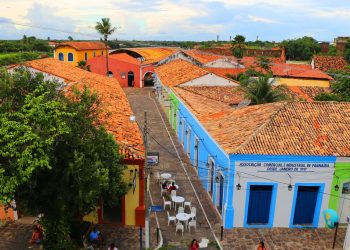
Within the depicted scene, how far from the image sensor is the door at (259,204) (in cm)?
1523

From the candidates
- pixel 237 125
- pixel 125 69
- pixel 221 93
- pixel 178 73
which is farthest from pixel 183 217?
pixel 125 69

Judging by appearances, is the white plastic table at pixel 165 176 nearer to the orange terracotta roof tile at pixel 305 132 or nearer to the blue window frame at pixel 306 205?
the orange terracotta roof tile at pixel 305 132

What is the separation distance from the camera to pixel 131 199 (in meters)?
15.2

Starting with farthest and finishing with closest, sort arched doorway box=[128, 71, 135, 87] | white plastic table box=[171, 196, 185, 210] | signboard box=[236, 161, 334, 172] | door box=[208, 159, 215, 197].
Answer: arched doorway box=[128, 71, 135, 87], door box=[208, 159, 215, 197], white plastic table box=[171, 196, 185, 210], signboard box=[236, 161, 334, 172]

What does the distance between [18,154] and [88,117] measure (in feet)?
9.89

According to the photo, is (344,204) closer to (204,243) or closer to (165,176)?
(204,243)

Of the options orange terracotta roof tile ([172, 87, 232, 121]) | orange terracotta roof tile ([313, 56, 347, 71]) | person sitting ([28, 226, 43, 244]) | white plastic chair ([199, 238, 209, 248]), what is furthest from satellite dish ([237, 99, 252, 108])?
orange terracotta roof tile ([313, 56, 347, 71])

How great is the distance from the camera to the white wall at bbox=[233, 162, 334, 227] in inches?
586

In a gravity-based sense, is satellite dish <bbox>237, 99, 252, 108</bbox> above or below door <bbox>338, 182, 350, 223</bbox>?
above

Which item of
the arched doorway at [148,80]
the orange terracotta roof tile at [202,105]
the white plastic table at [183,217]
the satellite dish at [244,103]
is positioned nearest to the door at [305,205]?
the white plastic table at [183,217]

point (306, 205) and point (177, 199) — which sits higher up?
point (306, 205)

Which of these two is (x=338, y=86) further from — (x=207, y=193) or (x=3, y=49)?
(x=3, y=49)

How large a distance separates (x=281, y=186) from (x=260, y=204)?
1169 millimetres

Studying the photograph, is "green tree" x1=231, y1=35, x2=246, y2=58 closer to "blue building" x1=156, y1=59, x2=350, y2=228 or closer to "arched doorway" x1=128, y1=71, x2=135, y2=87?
"arched doorway" x1=128, y1=71, x2=135, y2=87
